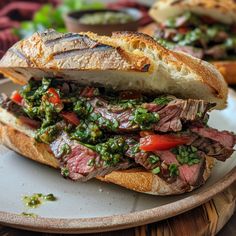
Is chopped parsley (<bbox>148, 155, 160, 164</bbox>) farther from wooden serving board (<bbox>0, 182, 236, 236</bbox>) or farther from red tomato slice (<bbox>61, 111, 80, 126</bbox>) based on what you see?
red tomato slice (<bbox>61, 111, 80, 126</bbox>)

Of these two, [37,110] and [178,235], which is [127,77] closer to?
[37,110]

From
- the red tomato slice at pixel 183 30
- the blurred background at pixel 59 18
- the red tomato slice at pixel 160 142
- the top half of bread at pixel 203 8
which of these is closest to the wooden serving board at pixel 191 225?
the red tomato slice at pixel 160 142

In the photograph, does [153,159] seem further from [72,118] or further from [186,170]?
[72,118]

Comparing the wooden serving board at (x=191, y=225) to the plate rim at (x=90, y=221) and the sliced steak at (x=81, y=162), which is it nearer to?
the plate rim at (x=90, y=221)

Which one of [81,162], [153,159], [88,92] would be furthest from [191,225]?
[88,92]

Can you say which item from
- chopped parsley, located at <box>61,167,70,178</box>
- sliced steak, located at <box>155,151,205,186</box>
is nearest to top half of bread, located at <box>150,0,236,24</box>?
sliced steak, located at <box>155,151,205,186</box>

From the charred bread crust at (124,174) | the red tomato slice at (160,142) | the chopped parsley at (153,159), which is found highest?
the red tomato slice at (160,142)

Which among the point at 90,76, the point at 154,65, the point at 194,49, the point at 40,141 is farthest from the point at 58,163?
the point at 194,49
